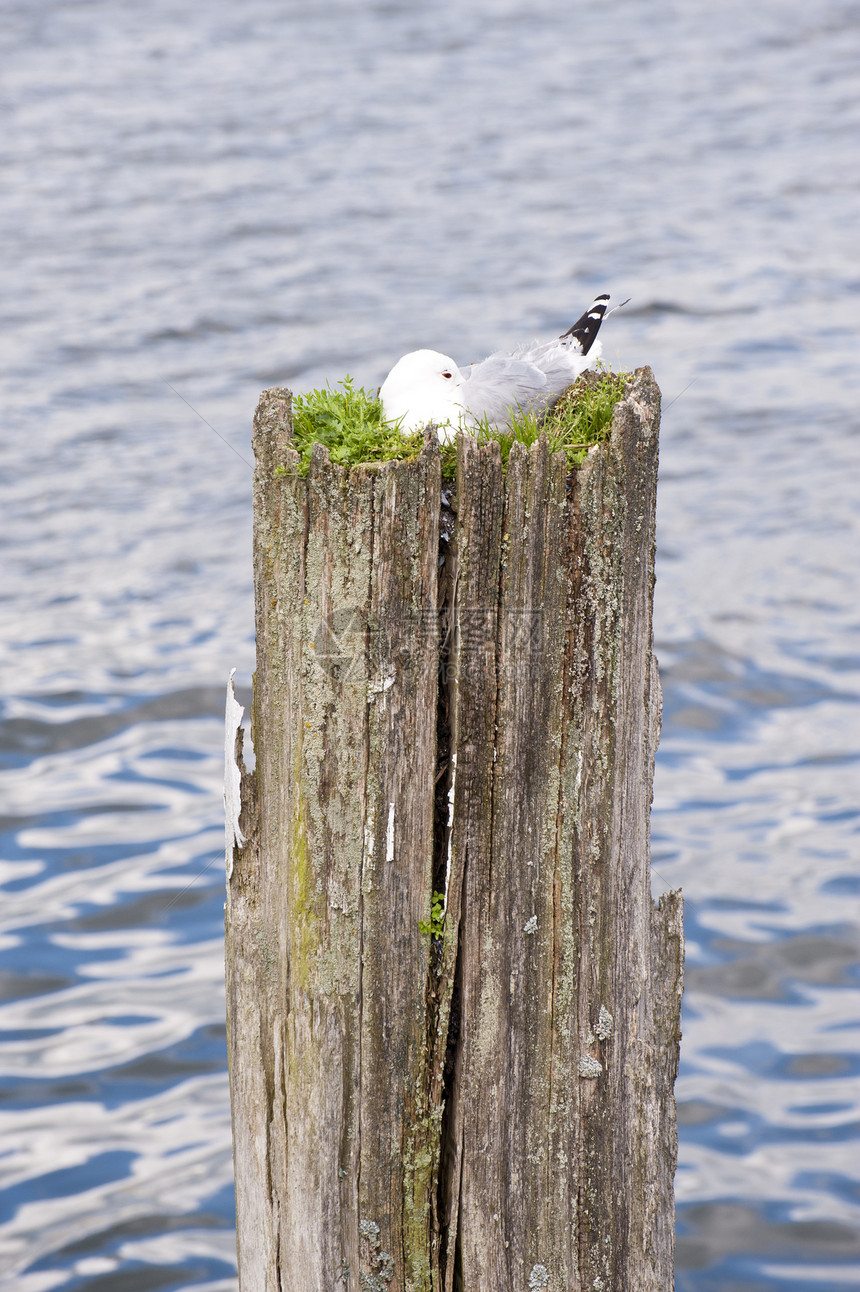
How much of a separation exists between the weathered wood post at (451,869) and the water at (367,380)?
2.30 m

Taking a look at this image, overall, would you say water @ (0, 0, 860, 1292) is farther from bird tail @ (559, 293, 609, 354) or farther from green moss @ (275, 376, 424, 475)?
green moss @ (275, 376, 424, 475)

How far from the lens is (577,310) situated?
13.0 metres

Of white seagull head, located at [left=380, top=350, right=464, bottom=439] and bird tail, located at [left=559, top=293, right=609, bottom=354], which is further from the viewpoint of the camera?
bird tail, located at [left=559, top=293, right=609, bottom=354]

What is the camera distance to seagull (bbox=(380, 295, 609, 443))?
236 centimetres

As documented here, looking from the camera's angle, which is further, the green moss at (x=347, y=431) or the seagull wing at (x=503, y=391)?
the seagull wing at (x=503, y=391)

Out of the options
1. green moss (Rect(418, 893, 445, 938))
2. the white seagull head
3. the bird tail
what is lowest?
green moss (Rect(418, 893, 445, 938))

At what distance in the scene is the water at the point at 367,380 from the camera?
4.74 m

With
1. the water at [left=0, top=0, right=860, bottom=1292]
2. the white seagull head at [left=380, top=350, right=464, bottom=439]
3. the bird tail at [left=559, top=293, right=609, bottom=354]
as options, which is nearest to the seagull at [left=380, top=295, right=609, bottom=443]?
the white seagull head at [left=380, top=350, right=464, bottom=439]

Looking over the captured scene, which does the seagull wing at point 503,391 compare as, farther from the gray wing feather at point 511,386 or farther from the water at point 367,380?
the water at point 367,380

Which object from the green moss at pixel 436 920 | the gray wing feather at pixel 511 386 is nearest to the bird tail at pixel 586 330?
the gray wing feather at pixel 511 386

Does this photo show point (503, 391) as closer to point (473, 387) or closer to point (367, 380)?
point (473, 387)

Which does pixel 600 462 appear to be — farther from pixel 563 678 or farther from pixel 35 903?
pixel 35 903

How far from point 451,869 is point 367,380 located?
964 cm

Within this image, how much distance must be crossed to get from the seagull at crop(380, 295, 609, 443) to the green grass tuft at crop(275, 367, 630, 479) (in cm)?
5
